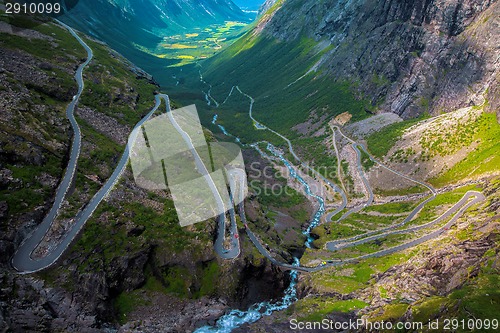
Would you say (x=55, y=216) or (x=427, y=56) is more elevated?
(x=427, y=56)

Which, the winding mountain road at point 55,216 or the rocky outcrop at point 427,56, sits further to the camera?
the rocky outcrop at point 427,56

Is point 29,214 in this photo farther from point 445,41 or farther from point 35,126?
point 445,41

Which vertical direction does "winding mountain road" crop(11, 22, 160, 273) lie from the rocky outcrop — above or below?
below

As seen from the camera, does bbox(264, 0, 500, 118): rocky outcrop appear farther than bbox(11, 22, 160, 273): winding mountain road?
Yes

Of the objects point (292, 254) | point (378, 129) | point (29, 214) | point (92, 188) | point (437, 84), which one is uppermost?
point (437, 84)

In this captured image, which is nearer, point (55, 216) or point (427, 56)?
point (55, 216)

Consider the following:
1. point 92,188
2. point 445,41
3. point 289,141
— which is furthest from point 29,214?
point 445,41

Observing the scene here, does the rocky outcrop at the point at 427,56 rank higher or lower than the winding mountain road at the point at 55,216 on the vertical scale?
higher

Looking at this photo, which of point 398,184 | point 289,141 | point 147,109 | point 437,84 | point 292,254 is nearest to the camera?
point 292,254
